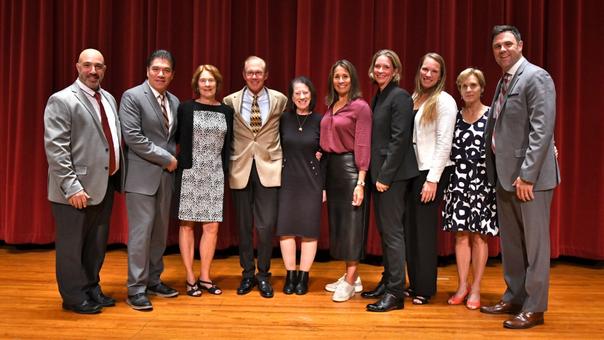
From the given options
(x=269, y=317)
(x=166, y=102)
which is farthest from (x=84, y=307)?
(x=166, y=102)

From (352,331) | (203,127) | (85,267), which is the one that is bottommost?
(352,331)

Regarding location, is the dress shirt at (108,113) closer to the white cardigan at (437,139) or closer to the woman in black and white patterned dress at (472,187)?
the white cardigan at (437,139)

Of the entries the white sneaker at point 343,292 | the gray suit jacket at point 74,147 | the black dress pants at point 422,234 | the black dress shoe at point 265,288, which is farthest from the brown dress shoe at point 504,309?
the gray suit jacket at point 74,147

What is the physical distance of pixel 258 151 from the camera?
361 centimetres

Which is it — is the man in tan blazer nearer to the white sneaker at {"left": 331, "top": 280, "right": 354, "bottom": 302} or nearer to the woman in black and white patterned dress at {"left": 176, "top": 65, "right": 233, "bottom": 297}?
the woman in black and white patterned dress at {"left": 176, "top": 65, "right": 233, "bottom": 297}

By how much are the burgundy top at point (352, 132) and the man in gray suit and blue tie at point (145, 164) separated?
96 cm

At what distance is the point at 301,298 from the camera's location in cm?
362

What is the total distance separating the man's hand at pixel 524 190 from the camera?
2980mm

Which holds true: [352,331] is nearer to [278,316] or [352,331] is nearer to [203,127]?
[278,316]

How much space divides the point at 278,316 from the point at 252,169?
0.94 m

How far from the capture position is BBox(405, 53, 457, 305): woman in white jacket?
333cm

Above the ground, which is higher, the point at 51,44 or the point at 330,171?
the point at 51,44

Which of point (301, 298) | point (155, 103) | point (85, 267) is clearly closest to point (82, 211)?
point (85, 267)

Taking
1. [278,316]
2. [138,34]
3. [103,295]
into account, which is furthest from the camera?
[138,34]
